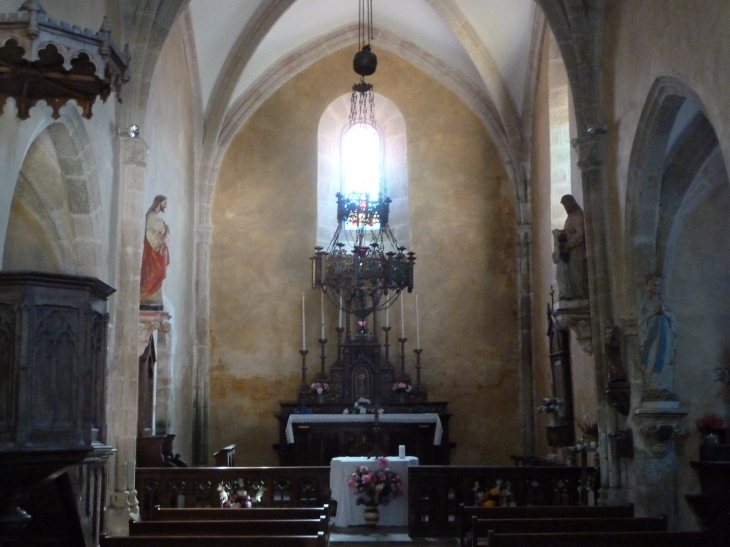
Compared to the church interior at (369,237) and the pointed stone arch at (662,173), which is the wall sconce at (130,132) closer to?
the church interior at (369,237)

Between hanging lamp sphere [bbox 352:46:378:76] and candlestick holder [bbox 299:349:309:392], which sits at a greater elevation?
hanging lamp sphere [bbox 352:46:378:76]

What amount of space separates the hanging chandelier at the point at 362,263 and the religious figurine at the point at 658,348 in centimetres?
561

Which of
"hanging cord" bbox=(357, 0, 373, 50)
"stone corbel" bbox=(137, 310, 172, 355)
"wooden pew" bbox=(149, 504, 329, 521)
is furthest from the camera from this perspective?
"hanging cord" bbox=(357, 0, 373, 50)

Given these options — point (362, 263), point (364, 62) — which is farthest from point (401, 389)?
point (364, 62)

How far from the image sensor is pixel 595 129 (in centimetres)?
1167

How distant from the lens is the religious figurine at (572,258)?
1210cm

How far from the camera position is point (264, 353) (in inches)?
683

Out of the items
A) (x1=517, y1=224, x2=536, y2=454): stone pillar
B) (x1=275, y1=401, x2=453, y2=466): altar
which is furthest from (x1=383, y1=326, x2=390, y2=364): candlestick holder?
(x1=517, y1=224, x2=536, y2=454): stone pillar

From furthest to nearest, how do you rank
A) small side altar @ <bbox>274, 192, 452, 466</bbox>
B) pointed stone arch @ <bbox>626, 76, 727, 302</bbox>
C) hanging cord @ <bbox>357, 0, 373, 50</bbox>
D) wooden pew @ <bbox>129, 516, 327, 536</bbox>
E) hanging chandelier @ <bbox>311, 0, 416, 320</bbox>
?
hanging cord @ <bbox>357, 0, 373, 50</bbox>
small side altar @ <bbox>274, 192, 452, 466</bbox>
hanging chandelier @ <bbox>311, 0, 416, 320</bbox>
pointed stone arch @ <bbox>626, 76, 727, 302</bbox>
wooden pew @ <bbox>129, 516, 327, 536</bbox>

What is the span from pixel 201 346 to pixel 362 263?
3.88 meters

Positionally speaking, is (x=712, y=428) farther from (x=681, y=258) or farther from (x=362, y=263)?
(x=362, y=263)

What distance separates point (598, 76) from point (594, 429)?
15.1 feet

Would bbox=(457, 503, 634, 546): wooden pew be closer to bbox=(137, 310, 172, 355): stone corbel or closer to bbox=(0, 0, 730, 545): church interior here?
Result: bbox=(0, 0, 730, 545): church interior

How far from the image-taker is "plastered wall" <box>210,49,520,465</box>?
17141mm
